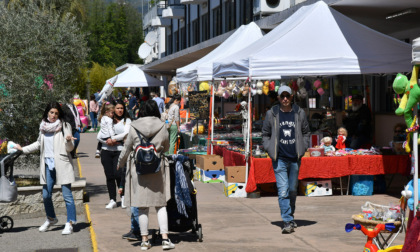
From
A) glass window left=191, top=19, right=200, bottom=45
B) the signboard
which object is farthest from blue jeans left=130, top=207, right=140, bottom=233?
glass window left=191, top=19, right=200, bottom=45

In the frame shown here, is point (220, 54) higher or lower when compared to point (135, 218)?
higher

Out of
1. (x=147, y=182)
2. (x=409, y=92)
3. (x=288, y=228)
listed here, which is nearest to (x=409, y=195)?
(x=409, y=92)

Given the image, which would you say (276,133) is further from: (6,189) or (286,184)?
(6,189)

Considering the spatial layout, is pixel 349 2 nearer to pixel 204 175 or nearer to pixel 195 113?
pixel 204 175

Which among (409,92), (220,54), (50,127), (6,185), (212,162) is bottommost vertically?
(212,162)

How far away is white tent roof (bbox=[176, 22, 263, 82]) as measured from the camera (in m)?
16.5

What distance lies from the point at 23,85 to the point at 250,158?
12.8 ft

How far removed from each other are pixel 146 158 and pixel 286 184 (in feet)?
7.08

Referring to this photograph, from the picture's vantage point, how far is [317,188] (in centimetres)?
1226

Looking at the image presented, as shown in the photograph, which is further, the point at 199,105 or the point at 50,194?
the point at 199,105

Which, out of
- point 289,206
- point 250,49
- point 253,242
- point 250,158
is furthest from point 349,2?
point 253,242

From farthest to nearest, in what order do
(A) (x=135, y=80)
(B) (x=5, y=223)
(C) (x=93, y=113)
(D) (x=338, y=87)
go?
(C) (x=93, y=113), (A) (x=135, y=80), (D) (x=338, y=87), (B) (x=5, y=223)

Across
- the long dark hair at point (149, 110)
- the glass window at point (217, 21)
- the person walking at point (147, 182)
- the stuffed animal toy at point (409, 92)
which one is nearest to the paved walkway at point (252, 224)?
the person walking at point (147, 182)

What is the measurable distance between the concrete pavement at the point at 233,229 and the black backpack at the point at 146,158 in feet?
2.98
